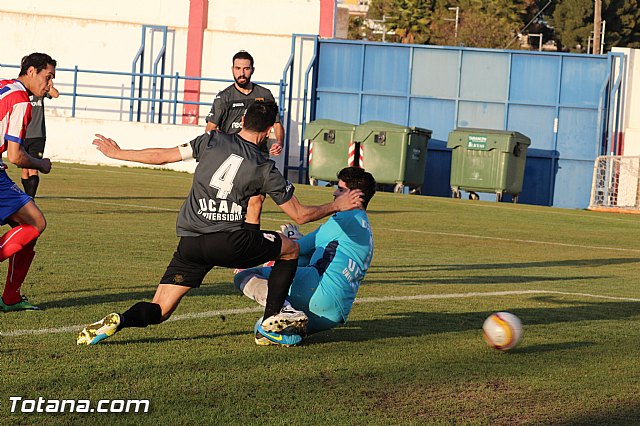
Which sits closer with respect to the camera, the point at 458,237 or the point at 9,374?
the point at 9,374

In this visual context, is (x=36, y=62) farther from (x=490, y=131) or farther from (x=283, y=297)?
(x=490, y=131)

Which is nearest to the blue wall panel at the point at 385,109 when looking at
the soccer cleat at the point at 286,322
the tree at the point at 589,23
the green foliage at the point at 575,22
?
the soccer cleat at the point at 286,322

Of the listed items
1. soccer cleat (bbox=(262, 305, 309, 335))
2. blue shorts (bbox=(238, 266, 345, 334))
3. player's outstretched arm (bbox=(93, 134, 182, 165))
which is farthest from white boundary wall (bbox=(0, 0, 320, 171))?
soccer cleat (bbox=(262, 305, 309, 335))

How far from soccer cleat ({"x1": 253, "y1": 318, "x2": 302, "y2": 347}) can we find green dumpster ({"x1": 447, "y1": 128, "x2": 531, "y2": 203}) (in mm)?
23242

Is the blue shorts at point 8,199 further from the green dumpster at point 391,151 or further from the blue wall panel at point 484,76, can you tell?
the blue wall panel at point 484,76

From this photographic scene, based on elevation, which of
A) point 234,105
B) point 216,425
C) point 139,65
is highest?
point 139,65

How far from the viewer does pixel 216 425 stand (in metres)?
5.00

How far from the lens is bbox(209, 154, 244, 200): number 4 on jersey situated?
657cm

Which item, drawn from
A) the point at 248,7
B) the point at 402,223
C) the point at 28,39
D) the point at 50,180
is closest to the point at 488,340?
the point at 402,223

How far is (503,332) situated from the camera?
7.18m

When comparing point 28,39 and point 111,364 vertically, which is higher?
point 28,39

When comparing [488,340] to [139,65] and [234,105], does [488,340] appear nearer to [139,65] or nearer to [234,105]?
[234,105]

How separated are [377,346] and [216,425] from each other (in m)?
2.34

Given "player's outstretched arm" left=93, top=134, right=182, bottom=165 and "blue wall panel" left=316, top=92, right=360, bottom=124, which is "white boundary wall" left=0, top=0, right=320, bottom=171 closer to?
"blue wall panel" left=316, top=92, right=360, bottom=124
